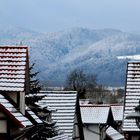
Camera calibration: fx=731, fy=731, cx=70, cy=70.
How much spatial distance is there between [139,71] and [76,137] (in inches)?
510

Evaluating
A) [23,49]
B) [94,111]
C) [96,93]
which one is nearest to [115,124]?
[94,111]

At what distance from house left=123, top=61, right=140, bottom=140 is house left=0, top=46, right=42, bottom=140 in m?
3.19

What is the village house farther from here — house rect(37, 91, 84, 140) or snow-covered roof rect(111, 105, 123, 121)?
house rect(37, 91, 84, 140)

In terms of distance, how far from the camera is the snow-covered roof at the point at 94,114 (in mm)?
47406

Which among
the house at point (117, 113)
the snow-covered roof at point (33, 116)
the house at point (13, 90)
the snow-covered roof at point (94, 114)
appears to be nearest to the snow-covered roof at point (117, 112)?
the house at point (117, 113)

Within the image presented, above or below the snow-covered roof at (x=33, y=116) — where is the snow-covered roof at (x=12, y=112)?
above

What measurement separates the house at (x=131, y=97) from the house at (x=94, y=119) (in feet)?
69.5

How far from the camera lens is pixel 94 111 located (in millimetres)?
47938

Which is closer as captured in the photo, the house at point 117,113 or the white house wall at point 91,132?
the white house wall at point 91,132

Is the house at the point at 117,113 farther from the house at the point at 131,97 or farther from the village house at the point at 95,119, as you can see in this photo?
the house at the point at 131,97

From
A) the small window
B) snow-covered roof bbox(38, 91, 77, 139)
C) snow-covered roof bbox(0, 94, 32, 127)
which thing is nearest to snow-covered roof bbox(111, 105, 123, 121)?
snow-covered roof bbox(38, 91, 77, 139)

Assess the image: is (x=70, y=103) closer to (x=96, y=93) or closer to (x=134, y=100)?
(x=134, y=100)

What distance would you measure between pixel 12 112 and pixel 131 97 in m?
5.99

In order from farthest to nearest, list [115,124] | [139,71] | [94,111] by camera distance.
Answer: [115,124] → [94,111] → [139,71]
